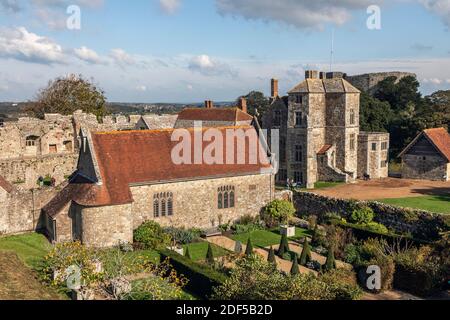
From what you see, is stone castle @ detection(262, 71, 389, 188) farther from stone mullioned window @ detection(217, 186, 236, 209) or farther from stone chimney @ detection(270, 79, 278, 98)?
stone mullioned window @ detection(217, 186, 236, 209)

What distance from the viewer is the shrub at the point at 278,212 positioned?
3644 centimetres

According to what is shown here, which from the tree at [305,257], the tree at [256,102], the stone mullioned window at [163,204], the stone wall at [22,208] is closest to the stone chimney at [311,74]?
the stone mullioned window at [163,204]

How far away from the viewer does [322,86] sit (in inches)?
2004

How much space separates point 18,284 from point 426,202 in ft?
105

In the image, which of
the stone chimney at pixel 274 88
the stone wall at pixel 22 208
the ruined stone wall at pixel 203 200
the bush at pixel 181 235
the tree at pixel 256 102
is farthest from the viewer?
the tree at pixel 256 102

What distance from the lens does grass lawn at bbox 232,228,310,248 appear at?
108 feet

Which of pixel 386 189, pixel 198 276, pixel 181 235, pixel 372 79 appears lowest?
pixel 198 276

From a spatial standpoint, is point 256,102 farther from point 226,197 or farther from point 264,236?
point 264,236

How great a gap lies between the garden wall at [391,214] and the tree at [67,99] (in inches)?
1624

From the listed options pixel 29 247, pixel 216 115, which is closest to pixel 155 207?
pixel 29 247

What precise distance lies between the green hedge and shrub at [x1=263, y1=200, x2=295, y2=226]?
11254 mm

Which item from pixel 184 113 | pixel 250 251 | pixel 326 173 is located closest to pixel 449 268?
pixel 250 251

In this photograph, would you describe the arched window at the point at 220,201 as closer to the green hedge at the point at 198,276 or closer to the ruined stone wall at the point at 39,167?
the green hedge at the point at 198,276

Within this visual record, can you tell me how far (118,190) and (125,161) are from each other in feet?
8.61
